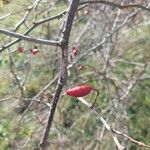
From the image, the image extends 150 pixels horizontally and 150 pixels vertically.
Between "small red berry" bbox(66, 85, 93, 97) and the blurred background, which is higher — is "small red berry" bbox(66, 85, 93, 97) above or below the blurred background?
above

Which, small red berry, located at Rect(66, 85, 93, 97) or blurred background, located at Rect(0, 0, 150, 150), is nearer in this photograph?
small red berry, located at Rect(66, 85, 93, 97)

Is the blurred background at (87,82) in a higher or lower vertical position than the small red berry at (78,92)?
lower

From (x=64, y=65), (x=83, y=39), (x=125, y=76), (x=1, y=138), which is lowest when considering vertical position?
(x=1, y=138)

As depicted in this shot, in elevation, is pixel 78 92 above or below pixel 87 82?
Answer: above

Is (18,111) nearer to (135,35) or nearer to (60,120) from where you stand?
(60,120)

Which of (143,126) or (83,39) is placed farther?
(83,39)

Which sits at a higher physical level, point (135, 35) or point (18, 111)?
point (135, 35)

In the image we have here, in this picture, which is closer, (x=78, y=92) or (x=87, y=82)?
(x=78, y=92)

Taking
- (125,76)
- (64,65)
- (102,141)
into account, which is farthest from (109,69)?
(64,65)

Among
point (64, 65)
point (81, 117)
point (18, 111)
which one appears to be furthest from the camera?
point (18, 111)

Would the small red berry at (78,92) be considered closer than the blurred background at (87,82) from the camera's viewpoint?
Yes

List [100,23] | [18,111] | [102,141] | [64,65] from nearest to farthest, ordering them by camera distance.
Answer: [64,65] < [102,141] < [18,111] < [100,23]
